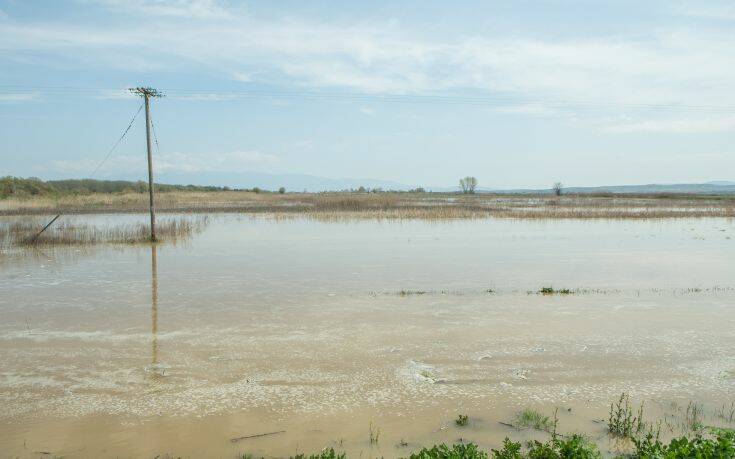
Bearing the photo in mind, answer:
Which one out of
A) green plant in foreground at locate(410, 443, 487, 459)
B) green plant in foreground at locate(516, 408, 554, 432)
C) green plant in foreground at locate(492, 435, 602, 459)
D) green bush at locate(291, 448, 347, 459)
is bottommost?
green plant in foreground at locate(516, 408, 554, 432)

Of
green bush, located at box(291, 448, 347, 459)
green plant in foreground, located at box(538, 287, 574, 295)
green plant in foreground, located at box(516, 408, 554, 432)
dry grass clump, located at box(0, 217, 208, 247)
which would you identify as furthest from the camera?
dry grass clump, located at box(0, 217, 208, 247)

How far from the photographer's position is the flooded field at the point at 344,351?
536cm

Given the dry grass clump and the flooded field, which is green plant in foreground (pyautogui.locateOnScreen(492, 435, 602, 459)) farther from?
the dry grass clump

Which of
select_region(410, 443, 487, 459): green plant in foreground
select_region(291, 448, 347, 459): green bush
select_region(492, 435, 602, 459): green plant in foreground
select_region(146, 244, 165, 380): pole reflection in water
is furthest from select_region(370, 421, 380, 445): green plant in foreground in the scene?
select_region(146, 244, 165, 380): pole reflection in water

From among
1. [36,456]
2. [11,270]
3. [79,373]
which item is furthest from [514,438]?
[11,270]

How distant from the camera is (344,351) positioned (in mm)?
7766

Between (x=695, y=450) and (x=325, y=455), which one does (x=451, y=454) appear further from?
(x=695, y=450)

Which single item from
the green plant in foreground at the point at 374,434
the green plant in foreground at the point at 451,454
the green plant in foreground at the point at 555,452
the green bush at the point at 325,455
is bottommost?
the green plant in foreground at the point at 374,434

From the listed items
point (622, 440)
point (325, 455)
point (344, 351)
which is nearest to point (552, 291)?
point (344, 351)

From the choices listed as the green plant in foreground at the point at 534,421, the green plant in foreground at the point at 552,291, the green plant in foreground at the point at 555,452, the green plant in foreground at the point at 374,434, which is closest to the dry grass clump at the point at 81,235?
the green plant in foreground at the point at 552,291

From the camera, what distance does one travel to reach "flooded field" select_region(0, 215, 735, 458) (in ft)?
17.6

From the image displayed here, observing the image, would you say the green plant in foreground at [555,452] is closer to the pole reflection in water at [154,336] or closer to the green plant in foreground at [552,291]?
the pole reflection in water at [154,336]

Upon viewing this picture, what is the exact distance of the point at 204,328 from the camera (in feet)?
29.6

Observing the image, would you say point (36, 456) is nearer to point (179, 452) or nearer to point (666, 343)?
point (179, 452)
